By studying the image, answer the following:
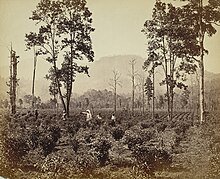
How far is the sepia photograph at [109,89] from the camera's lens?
239 cm

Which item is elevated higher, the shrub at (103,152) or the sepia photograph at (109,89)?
the sepia photograph at (109,89)

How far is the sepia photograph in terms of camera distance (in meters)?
2.39

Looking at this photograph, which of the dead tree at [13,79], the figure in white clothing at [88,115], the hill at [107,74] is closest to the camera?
the hill at [107,74]

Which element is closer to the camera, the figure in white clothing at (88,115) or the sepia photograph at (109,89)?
the sepia photograph at (109,89)

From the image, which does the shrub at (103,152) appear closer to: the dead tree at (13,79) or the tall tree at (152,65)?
the tall tree at (152,65)

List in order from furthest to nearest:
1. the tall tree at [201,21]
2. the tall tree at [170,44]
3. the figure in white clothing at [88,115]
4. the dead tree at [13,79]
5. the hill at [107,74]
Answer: the dead tree at [13,79], the figure in white clothing at [88,115], the hill at [107,74], the tall tree at [170,44], the tall tree at [201,21]

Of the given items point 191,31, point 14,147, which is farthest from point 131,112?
point 14,147

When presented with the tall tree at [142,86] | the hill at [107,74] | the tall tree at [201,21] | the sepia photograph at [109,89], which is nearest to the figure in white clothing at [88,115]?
the sepia photograph at [109,89]

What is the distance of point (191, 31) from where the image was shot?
7.93 feet

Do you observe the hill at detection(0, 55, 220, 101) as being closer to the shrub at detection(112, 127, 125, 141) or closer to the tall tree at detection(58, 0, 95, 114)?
the tall tree at detection(58, 0, 95, 114)

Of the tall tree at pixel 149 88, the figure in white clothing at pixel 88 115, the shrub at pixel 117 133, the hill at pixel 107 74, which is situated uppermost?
the hill at pixel 107 74

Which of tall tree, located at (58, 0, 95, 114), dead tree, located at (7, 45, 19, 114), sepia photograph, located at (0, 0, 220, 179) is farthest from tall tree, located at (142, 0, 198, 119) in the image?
dead tree, located at (7, 45, 19, 114)

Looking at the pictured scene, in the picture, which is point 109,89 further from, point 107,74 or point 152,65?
point 152,65

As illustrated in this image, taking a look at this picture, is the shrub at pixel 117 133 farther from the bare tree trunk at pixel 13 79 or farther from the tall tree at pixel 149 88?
the bare tree trunk at pixel 13 79
